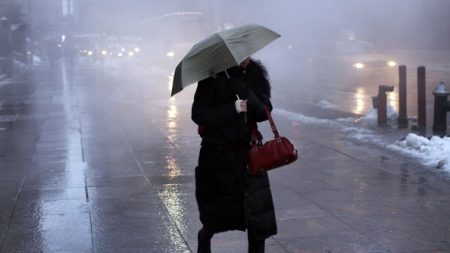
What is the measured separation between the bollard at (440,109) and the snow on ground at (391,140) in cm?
57

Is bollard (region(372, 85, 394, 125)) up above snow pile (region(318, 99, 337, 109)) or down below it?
above

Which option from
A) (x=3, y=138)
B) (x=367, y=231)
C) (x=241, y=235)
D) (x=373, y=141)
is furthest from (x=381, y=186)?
(x=3, y=138)

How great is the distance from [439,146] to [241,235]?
3.14 m

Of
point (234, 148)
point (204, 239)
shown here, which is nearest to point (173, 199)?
point (204, 239)

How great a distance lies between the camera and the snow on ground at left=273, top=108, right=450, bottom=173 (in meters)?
6.72

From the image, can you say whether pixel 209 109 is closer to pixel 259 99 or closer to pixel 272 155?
pixel 259 99

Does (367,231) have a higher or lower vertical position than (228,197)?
lower

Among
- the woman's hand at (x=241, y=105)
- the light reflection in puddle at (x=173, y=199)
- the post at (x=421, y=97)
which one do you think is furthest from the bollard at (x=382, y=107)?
the woman's hand at (x=241, y=105)

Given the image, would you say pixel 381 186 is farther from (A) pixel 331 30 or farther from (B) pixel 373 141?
(A) pixel 331 30

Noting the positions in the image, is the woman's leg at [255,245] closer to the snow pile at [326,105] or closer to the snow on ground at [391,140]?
the snow on ground at [391,140]

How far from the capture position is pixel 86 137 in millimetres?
8953

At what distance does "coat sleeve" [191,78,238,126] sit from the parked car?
14981 millimetres

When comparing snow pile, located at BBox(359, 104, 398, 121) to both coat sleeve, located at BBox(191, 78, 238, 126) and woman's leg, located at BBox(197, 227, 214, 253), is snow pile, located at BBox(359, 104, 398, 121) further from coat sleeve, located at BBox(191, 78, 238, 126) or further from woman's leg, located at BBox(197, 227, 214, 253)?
coat sleeve, located at BBox(191, 78, 238, 126)

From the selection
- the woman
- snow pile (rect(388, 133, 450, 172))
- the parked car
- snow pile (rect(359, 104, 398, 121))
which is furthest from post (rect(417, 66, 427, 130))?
the parked car
